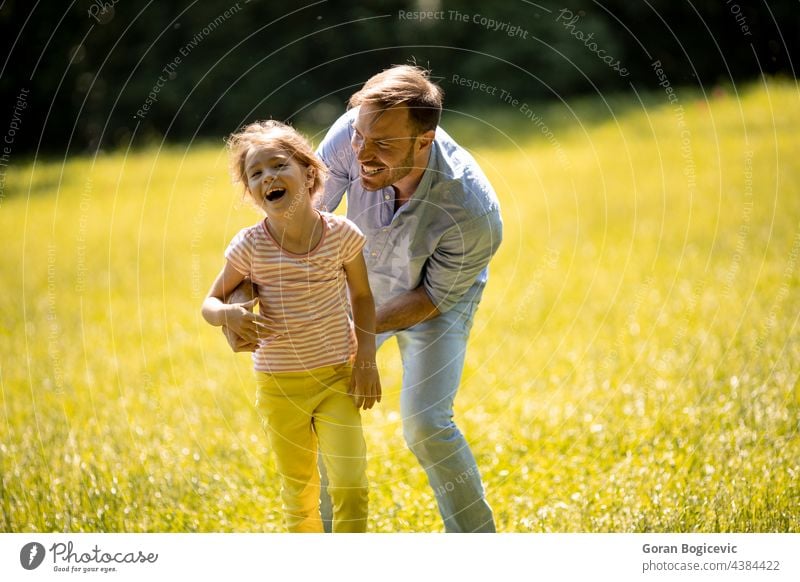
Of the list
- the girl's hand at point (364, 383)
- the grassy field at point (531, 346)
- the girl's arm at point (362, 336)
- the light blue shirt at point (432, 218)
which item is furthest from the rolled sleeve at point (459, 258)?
the grassy field at point (531, 346)

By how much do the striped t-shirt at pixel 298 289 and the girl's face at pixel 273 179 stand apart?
5.4 inches

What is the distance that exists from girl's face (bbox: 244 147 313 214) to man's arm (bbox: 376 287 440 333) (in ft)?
2.66

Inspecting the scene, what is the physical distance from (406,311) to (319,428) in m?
0.76

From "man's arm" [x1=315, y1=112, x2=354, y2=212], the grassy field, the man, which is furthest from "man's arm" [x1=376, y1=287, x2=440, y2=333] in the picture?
the grassy field

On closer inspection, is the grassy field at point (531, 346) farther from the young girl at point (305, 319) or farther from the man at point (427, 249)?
the young girl at point (305, 319)

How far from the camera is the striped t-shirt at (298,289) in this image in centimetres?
389

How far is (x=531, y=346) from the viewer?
26.8 ft

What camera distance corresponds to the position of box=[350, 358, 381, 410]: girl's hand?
12.9 feet

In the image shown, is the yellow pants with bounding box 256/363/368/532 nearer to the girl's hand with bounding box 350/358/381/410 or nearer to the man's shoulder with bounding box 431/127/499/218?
the girl's hand with bounding box 350/358/381/410
